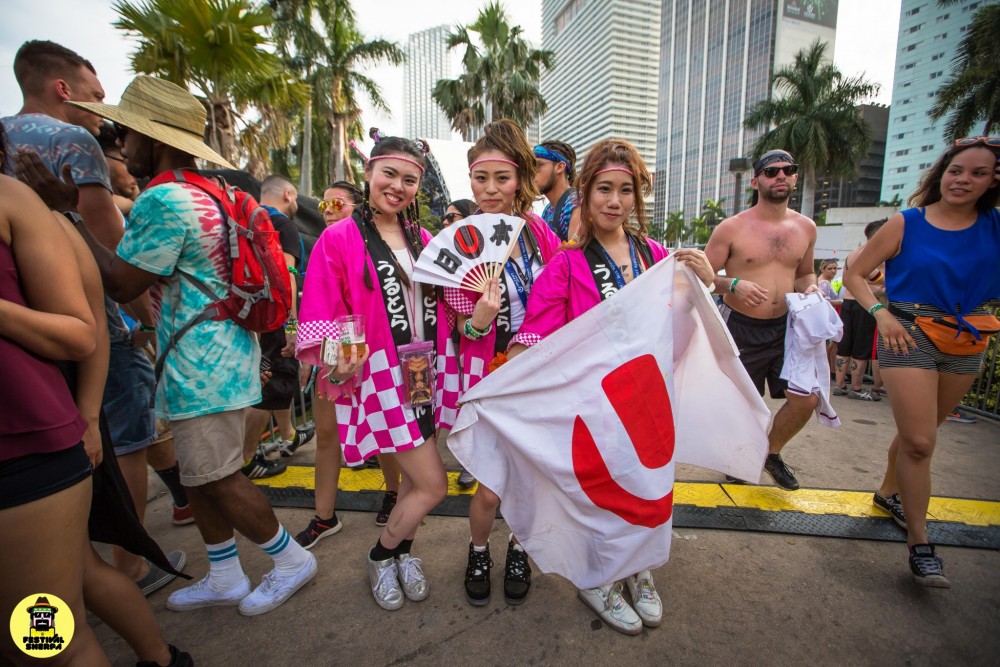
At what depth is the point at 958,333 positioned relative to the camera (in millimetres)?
2225

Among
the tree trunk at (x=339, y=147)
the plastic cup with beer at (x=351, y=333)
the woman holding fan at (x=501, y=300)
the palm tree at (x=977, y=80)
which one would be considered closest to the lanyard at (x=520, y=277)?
the woman holding fan at (x=501, y=300)

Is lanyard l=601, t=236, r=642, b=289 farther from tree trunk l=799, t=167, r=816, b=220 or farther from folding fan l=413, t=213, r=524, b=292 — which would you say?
tree trunk l=799, t=167, r=816, b=220

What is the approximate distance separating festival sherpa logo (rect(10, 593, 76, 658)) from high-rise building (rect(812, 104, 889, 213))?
9317 centimetres

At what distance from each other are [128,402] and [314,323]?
1.07 metres

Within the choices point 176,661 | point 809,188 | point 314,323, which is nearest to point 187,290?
point 314,323

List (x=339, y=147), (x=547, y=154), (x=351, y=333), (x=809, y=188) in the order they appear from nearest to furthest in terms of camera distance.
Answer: (x=351, y=333) → (x=547, y=154) → (x=339, y=147) → (x=809, y=188)

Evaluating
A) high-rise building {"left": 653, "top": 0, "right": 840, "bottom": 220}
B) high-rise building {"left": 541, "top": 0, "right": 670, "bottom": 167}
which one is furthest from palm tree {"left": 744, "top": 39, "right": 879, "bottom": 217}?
high-rise building {"left": 653, "top": 0, "right": 840, "bottom": 220}

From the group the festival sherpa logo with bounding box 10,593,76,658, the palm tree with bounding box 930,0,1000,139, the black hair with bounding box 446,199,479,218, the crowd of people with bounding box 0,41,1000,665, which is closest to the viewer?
the festival sherpa logo with bounding box 10,593,76,658

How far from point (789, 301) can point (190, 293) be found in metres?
3.45

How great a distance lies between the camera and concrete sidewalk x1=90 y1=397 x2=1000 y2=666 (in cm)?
180

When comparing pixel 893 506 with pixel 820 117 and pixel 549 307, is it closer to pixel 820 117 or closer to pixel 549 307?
pixel 549 307

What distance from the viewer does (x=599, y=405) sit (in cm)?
180

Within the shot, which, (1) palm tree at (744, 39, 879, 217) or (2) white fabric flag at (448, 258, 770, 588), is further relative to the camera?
(1) palm tree at (744, 39, 879, 217)

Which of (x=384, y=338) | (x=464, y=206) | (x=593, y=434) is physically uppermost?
(x=464, y=206)
